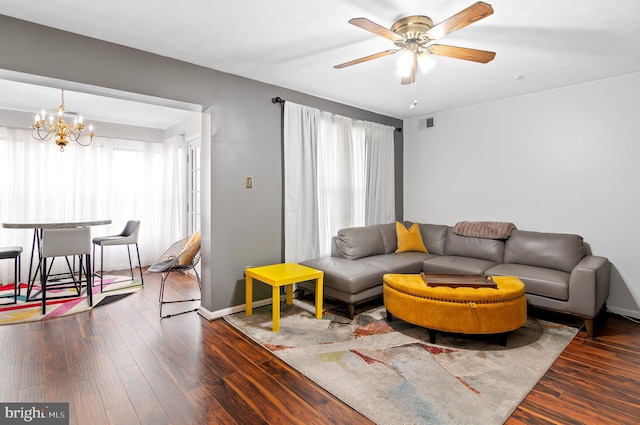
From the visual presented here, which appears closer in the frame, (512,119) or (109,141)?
(512,119)

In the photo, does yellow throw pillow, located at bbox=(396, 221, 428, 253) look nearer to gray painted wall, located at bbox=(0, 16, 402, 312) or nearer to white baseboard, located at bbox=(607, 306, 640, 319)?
gray painted wall, located at bbox=(0, 16, 402, 312)

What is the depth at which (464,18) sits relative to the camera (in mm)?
1941

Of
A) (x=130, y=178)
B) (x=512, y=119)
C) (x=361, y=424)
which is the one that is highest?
(x=512, y=119)

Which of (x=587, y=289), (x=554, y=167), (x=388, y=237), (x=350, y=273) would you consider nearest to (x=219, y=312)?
(x=350, y=273)

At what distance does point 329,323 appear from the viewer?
3.25 m

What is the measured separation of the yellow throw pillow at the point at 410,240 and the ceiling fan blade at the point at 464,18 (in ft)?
9.62

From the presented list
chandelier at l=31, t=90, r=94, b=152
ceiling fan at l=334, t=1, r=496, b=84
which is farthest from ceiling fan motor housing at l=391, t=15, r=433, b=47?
chandelier at l=31, t=90, r=94, b=152

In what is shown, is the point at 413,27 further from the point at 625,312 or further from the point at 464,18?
the point at 625,312

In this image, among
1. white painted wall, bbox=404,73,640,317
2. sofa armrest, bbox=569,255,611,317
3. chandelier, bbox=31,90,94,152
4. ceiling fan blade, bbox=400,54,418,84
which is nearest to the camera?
ceiling fan blade, bbox=400,54,418,84

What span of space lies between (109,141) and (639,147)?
23.3 feet

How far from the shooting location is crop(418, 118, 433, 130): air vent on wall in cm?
516

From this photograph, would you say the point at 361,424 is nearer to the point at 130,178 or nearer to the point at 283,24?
the point at 283,24

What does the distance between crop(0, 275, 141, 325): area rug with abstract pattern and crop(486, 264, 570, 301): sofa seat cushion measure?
4.45 meters

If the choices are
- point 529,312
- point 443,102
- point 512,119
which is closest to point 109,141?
point 443,102
